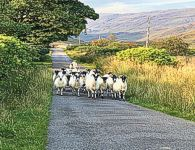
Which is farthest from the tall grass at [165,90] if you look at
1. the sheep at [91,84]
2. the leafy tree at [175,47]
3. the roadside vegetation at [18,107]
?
the leafy tree at [175,47]

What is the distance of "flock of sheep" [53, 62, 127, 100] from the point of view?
25.3 m

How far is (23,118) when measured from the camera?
15586mm

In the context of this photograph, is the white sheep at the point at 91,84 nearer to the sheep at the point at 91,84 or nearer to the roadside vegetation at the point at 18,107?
the sheep at the point at 91,84

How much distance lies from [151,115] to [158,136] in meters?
4.70

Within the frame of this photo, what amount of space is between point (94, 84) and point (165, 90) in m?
3.99

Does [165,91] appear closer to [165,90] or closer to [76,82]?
[165,90]

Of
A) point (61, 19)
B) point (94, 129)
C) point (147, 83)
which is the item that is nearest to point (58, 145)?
point (94, 129)

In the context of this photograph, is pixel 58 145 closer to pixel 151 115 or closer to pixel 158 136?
pixel 158 136

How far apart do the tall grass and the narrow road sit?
131cm

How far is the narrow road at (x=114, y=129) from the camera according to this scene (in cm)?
1246

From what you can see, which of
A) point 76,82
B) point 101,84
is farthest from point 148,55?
point 101,84

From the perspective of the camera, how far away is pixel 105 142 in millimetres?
12719

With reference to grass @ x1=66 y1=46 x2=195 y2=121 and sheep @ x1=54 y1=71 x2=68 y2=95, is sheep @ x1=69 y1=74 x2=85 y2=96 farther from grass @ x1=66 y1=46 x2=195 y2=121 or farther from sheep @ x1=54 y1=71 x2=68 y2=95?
grass @ x1=66 y1=46 x2=195 y2=121

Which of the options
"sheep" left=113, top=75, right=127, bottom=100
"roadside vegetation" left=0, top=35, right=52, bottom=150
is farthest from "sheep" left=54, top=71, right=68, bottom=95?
"sheep" left=113, top=75, right=127, bottom=100
